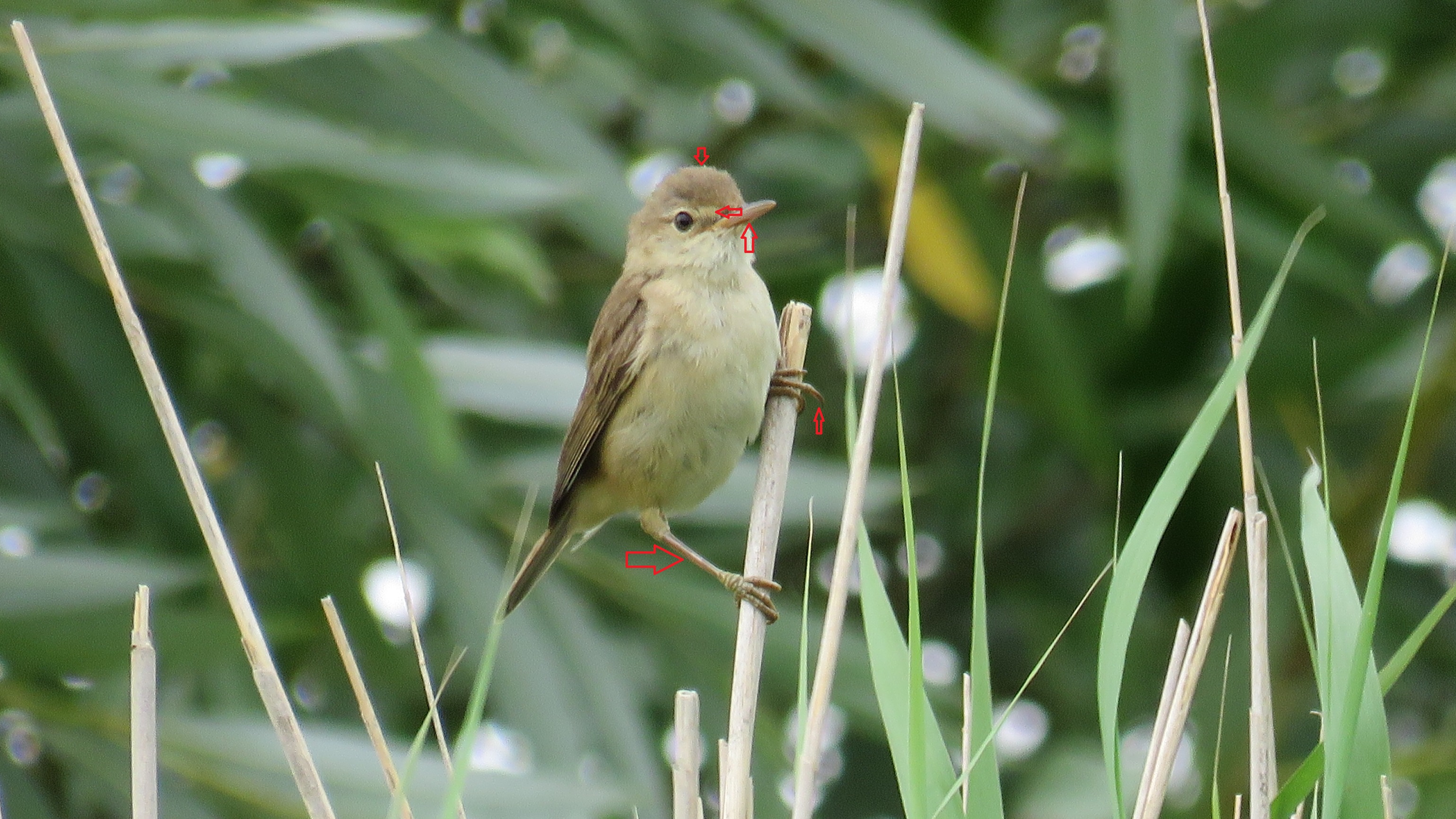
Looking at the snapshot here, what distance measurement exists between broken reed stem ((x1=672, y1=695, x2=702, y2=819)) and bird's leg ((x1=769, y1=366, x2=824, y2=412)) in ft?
2.73

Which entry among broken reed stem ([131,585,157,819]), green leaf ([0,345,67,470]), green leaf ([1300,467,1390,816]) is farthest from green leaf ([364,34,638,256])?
green leaf ([1300,467,1390,816])

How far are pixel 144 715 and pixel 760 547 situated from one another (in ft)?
2.30

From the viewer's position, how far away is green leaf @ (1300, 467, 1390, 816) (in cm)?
143

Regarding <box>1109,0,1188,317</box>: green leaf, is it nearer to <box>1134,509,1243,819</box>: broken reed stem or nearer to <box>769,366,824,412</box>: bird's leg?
<box>769,366,824,412</box>: bird's leg

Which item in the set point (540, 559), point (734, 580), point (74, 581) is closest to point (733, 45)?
point (540, 559)

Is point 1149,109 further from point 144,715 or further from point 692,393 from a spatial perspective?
point 144,715

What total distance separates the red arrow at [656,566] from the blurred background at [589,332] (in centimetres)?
4

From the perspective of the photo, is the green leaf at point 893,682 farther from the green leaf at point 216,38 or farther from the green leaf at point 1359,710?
the green leaf at point 216,38

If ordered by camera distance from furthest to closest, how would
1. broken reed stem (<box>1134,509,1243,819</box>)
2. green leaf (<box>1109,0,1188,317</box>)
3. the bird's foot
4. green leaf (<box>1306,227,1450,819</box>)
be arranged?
1. green leaf (<box>1109,0,1188,317</box>)
2. the bird's foot
3. broken reed stem (<box>1134,509,1243,819</box>)
4. green leaf (<box>1306,227,1450,819</box>)

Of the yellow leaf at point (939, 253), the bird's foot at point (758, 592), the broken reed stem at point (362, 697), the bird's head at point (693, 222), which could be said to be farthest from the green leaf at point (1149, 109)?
the broken reed stem at point (362, 697)

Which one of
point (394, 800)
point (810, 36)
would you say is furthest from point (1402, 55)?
point (394, 800)

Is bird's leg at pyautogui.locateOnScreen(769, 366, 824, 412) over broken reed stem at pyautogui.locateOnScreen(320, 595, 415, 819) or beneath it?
over

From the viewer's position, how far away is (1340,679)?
1501 mm

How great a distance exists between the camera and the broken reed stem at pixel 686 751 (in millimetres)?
1562
